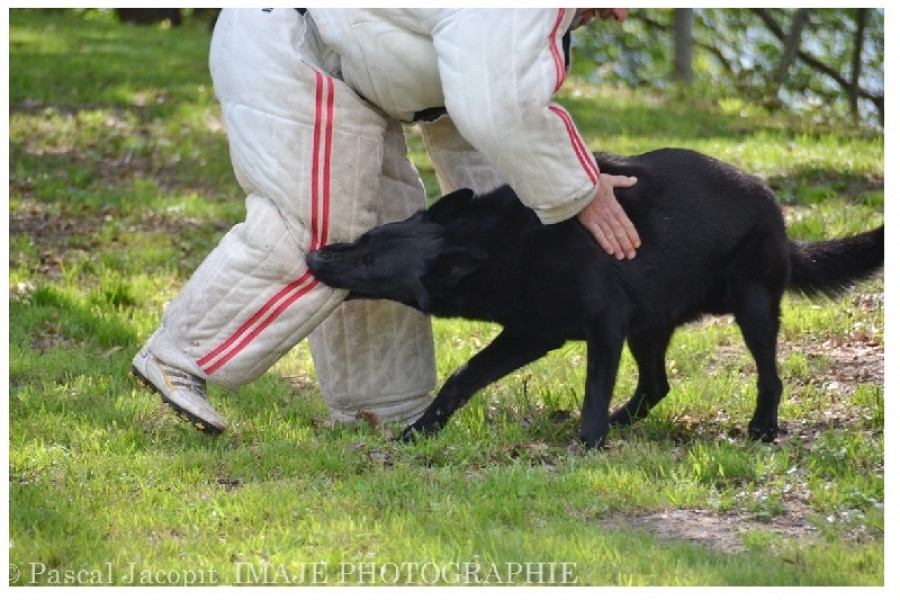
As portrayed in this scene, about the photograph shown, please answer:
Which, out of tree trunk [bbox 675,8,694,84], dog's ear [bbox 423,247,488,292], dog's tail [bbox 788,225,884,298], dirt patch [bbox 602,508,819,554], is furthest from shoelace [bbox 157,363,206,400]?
tree trunk [bbox 675,8,694,84]

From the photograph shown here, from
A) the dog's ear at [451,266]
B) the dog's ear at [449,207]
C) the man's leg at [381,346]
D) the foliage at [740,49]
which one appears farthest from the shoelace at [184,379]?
the foliage at [740,49]

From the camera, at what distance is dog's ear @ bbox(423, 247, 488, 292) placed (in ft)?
14.8

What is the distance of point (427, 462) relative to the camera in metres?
4.39

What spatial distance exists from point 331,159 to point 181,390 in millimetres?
1063

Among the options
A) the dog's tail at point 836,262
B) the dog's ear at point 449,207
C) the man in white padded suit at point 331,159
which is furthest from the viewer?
the dog's tail at point 836,262

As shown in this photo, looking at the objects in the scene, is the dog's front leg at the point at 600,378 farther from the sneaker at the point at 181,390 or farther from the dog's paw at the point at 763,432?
the sneaker at the point at 181,390

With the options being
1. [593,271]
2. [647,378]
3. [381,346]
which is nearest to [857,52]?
[647,378]

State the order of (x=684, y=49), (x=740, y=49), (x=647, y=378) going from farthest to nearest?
(x=740, y=49) < (x=684, y=49) < (x=647, y=378)

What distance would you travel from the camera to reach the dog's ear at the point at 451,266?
4.50 meters

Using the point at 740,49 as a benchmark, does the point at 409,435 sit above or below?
below

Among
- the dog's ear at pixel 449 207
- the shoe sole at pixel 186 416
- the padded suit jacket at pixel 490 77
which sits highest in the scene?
the padded suit jacket at pixel 490 77

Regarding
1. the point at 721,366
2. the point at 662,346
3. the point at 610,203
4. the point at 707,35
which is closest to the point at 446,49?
the point at 610,203

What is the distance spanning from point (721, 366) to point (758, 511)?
2.06 meters

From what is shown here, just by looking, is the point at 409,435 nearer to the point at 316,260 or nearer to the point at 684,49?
the point at 316,260
